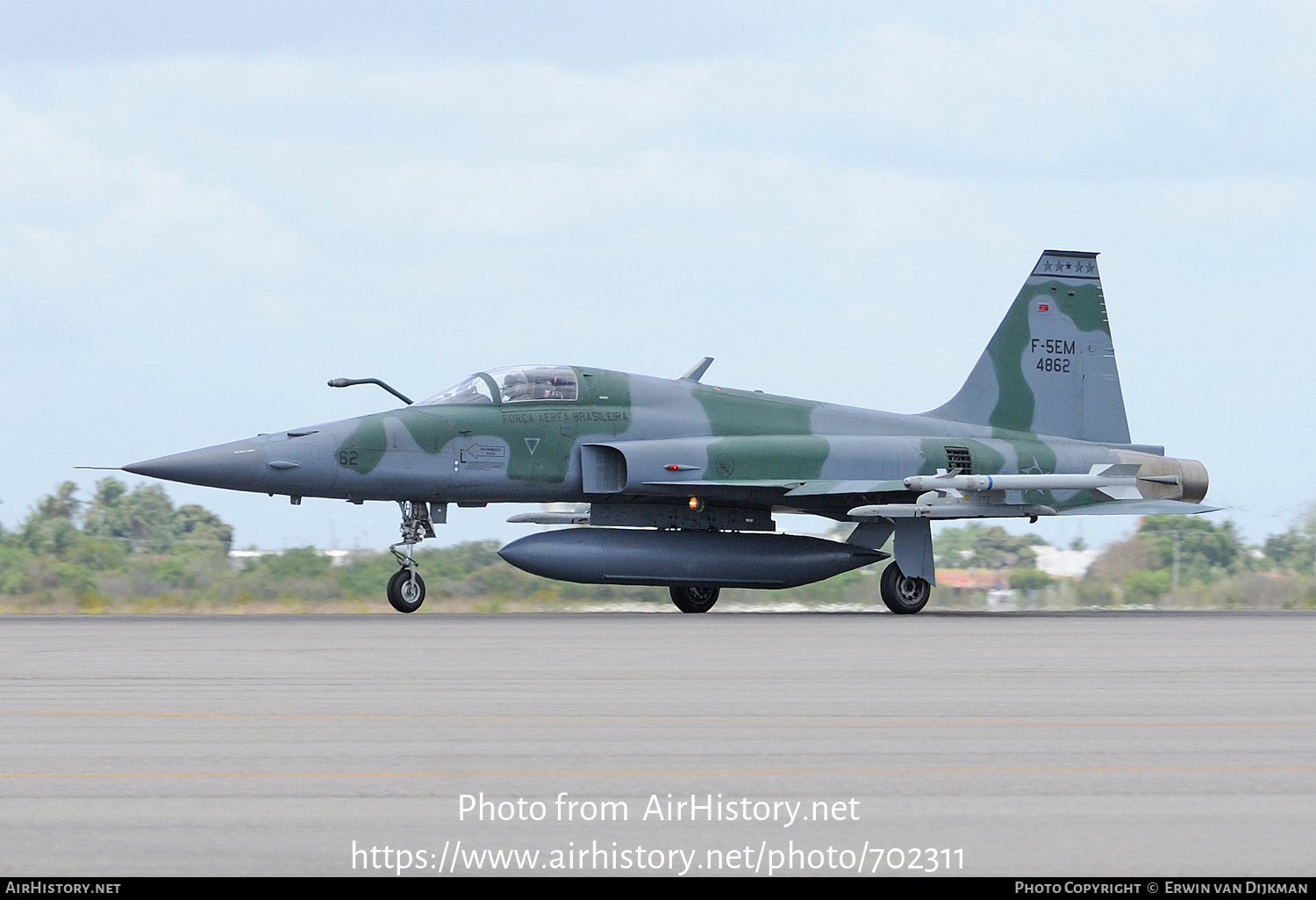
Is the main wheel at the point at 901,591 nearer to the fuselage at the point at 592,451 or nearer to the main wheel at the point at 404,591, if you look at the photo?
the fuselage at the point at 592,451

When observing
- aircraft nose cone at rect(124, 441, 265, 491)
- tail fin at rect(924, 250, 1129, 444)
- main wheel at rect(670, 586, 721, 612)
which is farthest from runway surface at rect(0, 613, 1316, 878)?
tail fin at rect(924, 250, 1129, 444)

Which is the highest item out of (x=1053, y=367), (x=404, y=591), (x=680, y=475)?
(x=1053, y=367)

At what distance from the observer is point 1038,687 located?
32.4 feet

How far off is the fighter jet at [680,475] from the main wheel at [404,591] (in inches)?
0.8

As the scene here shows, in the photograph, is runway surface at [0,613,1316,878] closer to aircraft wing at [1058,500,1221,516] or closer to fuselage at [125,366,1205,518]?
fuselage at [125,366,1205,518]

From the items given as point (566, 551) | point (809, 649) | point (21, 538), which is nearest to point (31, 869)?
A: point (809, 649)

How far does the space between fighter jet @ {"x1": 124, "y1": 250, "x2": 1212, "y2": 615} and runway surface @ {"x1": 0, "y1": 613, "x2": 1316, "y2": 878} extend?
6383 millimetres

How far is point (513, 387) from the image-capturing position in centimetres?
2039

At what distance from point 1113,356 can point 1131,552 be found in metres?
4.13

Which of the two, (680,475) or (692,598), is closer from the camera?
(680,475)

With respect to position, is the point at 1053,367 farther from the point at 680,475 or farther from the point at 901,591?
the point at 680,475

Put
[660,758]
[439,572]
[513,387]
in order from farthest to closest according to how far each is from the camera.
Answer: [439,572]
[513,387]
[660,758]

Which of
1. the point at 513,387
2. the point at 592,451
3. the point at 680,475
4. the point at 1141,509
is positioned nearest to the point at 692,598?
the point at 680,475

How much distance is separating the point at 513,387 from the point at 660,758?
13877 mm
